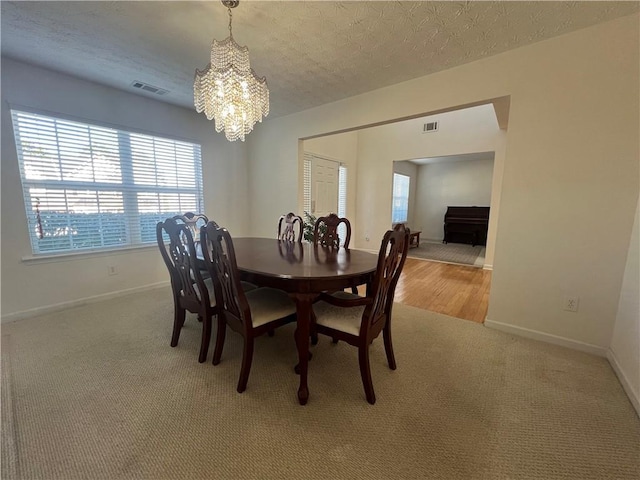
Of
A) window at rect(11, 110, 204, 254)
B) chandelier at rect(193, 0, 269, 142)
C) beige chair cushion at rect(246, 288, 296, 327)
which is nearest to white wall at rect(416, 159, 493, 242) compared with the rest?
window at rect(11, 110, 204, 254)

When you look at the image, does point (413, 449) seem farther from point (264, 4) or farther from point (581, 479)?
point (264, 4)

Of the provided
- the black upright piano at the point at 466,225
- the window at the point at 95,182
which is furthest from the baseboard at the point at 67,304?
the black upright piano at the point at 466,225

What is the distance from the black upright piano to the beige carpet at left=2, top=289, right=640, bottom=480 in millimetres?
5378

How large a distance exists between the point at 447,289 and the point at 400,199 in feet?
14.4

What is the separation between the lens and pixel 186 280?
1956 mm

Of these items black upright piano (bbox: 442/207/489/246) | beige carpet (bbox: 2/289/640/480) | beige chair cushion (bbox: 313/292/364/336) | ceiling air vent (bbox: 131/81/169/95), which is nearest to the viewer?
beige carpet (bbox: 2/289/640/480)

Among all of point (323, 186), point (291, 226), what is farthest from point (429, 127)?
point (291, 226)

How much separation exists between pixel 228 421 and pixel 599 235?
2799 millimetres

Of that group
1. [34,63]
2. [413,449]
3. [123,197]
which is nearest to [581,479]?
[413,449]

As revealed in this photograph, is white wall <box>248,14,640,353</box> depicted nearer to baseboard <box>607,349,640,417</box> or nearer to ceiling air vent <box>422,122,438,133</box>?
baseboard <box>607,349,640,417</box>

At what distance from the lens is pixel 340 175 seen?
5828 millimetres

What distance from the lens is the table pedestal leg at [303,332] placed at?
58.0 inches

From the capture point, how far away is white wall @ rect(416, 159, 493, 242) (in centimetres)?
725

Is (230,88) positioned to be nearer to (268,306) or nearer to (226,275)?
(226,275)
